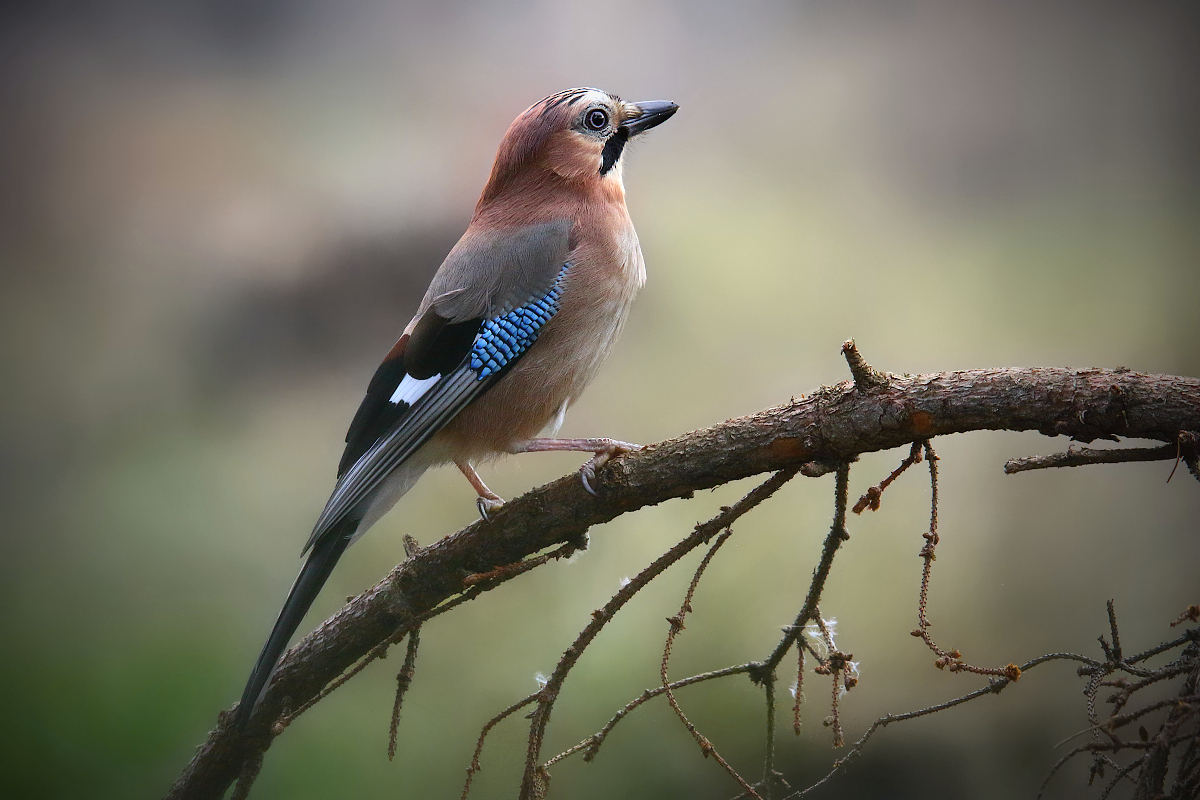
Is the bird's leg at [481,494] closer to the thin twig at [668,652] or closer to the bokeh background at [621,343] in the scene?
the bokeh background at [621,343]

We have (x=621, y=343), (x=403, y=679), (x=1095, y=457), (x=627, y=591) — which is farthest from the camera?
(x=621, y=343)

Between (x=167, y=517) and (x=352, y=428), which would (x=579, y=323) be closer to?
(x=352, y=428)

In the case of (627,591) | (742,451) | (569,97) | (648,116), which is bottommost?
(627,591)

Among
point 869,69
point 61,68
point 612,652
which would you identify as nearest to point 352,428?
point 612,652

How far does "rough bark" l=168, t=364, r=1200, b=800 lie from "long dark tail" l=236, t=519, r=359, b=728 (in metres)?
0.05

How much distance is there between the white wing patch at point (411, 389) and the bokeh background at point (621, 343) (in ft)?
2.38

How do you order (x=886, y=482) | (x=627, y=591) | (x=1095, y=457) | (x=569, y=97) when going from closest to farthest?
(x=1095, y=457)
(x=886, y=482)
(x=627, y=591)
(x=569, y=97)

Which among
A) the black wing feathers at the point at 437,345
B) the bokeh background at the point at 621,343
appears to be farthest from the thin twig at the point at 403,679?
the black wing feathers at the point at 437,345

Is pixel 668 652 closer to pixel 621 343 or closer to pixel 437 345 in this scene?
pixel 437 345

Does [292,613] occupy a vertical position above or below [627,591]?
above

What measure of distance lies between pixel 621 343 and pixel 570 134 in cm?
76

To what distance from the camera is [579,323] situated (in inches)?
76.9

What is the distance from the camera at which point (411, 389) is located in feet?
6.23

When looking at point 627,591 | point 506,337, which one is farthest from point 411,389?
point 627,591
